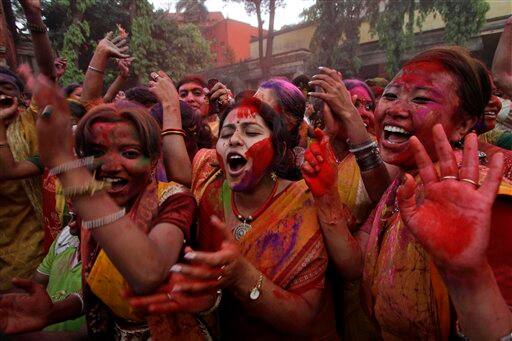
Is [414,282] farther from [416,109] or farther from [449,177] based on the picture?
[416,109]

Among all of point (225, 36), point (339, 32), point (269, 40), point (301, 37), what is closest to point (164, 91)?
point (339, 32)

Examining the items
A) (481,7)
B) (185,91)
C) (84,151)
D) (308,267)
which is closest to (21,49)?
(185,91)

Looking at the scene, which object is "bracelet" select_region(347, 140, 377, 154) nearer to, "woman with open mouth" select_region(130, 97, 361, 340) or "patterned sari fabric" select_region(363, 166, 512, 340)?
"woman with open mouth" select_region(130, 97, 361, 340)

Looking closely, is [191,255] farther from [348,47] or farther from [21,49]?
[348,47]

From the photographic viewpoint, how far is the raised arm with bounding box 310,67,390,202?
2109mm

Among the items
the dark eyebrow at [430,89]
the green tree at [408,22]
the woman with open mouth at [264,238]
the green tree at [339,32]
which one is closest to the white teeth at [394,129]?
the dark eyebrow at [430,89]

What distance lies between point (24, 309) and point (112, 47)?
171cm

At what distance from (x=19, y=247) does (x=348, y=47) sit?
610 inches

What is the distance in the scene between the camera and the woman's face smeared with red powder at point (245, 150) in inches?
72.7

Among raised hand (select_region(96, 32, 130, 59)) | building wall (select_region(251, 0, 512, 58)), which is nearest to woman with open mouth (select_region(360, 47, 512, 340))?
raised hand (select_region(96, 32, 130, 59))

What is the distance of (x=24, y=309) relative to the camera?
1.58m

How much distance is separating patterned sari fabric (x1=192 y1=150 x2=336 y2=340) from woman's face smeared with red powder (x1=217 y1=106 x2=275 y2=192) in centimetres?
17

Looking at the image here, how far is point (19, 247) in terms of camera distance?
251 cm

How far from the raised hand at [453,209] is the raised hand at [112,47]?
2099mm
